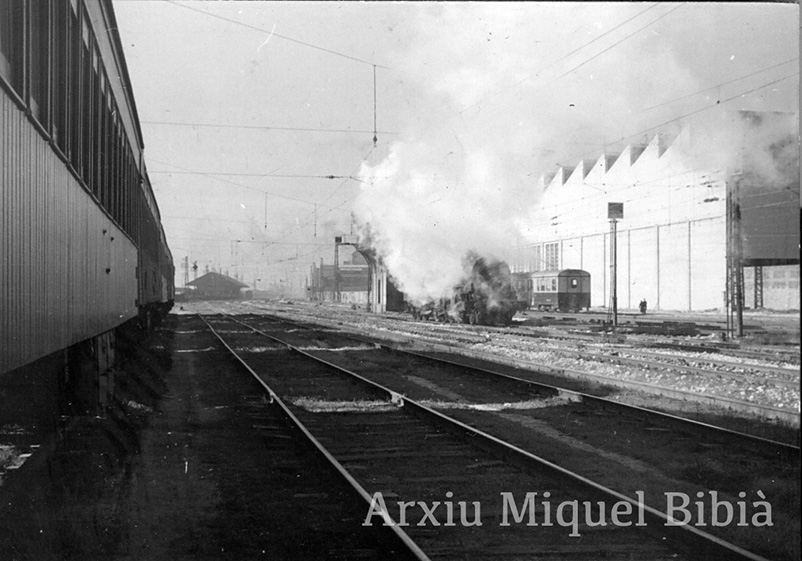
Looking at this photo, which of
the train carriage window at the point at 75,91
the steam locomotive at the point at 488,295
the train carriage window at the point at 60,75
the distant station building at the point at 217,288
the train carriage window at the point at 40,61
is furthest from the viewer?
the distant station building at the point at 217,288

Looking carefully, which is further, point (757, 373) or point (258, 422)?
point (757, 373)

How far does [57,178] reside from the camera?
5930mm

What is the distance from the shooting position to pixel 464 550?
417 cm

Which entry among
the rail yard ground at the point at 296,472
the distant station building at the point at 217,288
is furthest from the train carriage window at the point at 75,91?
the distant station building at the point at 217,288

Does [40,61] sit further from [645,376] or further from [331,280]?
[331,280]

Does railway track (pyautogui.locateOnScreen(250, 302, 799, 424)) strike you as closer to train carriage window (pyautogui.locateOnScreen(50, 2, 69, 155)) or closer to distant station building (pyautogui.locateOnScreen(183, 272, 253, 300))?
train carriage window (pyautogui.locateOnScreen(50, 2, 69, 155))

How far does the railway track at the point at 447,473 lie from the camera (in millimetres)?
4145

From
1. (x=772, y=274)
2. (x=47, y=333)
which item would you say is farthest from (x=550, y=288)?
(x=47, y=333)

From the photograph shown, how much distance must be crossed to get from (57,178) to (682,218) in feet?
103

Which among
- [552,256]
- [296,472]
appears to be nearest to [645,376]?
[296,472]

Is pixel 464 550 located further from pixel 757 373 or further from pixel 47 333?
pixel 757 373

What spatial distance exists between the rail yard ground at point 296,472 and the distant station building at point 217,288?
346ft

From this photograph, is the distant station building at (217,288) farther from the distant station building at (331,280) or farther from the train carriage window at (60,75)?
the train carriage window at (60,75)

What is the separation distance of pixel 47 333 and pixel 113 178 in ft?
20.6
